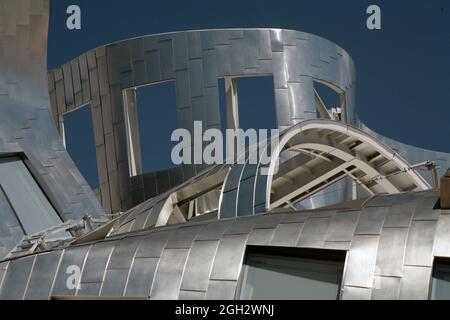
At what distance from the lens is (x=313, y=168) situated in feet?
80.0

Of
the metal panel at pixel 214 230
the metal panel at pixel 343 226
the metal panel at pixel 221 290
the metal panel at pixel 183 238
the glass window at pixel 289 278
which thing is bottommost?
the metal panel at pixel 221 290

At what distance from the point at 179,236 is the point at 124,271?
0.95 meters

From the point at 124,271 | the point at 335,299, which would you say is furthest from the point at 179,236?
the point at 335,299

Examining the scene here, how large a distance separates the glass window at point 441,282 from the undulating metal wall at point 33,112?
599 inches

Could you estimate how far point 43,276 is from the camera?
49.3 ft

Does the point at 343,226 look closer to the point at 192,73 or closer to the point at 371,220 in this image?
the point at 371,220

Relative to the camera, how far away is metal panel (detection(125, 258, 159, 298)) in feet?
45.1

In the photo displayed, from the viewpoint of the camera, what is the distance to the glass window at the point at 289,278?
12.6 m

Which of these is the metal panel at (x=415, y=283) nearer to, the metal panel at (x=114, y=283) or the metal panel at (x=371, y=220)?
the metal panel at (x=371, y=220)

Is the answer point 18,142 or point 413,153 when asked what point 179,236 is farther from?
point 413,153

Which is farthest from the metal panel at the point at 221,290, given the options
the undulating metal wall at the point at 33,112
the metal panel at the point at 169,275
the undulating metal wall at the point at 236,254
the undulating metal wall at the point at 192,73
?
the undulating metal wall at the point at 192,73

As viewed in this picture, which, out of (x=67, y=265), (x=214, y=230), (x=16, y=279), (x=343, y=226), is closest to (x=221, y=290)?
(x=214, y=230)

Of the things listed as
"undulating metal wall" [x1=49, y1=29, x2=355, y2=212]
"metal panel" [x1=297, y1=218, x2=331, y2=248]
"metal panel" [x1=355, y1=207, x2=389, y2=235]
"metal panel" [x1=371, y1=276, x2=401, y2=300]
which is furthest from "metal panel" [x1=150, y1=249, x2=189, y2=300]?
"undulating metal wall" [x1=49, y1=29, x2=355, y2=212]

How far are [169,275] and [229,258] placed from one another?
920 millimetres
